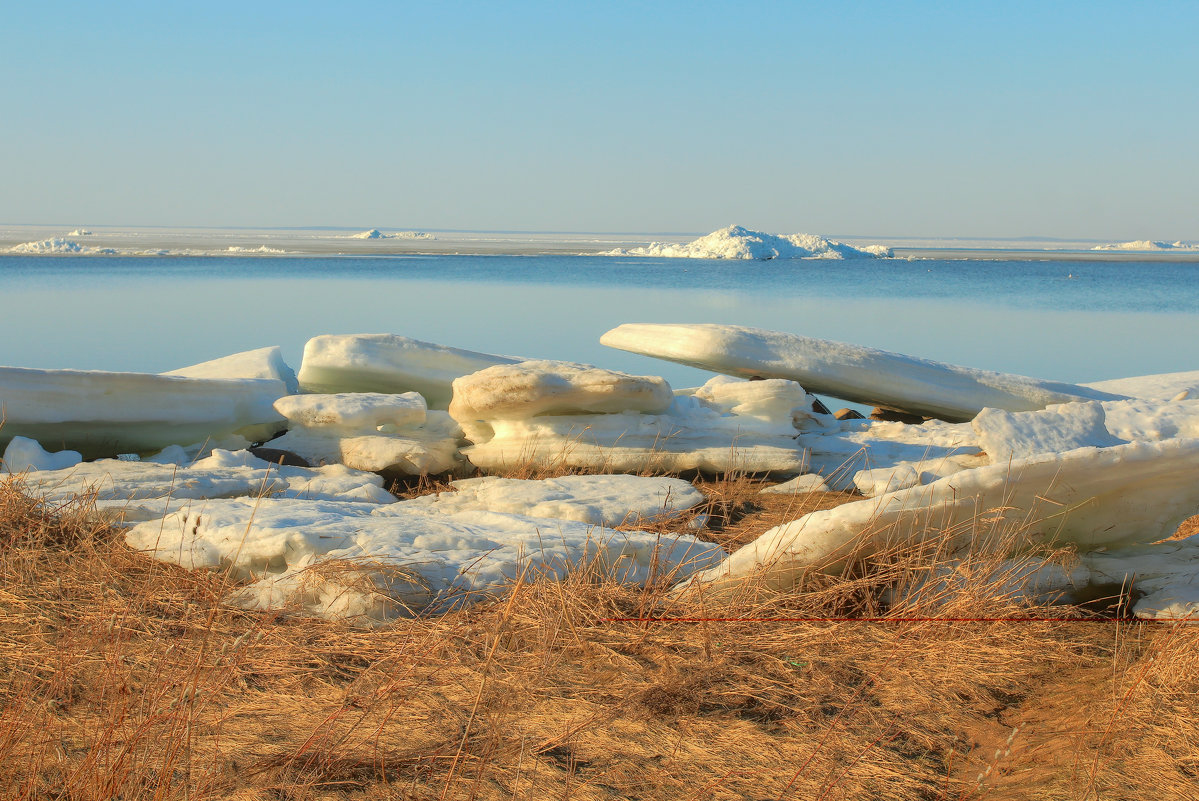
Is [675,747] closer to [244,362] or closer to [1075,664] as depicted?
[1075,664]

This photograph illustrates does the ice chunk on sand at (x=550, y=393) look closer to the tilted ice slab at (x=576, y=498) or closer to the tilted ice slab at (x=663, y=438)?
the tilted ice slab at (x=663, y=438)

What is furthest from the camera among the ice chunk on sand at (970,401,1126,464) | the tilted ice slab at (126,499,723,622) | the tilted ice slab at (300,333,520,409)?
the tilted ice slab at (300,333,520,409)

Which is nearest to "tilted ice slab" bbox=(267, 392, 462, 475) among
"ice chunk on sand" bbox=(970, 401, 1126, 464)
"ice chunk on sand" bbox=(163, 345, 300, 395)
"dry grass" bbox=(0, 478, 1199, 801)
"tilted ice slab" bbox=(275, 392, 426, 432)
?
"tilted ice slab" bbox=(275, 392, 426, 432)

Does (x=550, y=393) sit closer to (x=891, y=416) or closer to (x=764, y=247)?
(x=891, y=416)

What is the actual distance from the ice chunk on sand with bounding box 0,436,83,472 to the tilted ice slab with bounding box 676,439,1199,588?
4.34 meters

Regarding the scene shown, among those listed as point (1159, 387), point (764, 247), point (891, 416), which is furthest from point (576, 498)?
point (764, 247)

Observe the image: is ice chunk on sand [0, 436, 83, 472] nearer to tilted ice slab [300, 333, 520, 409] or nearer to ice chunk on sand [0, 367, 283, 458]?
ice chunk on sand [0, 367, 283, 458]

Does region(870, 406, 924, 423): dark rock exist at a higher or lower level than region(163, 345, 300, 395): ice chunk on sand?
lower

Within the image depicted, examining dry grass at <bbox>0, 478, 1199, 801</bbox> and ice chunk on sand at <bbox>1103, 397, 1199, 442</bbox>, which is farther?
ice chunk on sand at <bbox>1103, 397, 1199, 442</bbox>

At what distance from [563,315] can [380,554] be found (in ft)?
64.7

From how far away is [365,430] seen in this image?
6.46m

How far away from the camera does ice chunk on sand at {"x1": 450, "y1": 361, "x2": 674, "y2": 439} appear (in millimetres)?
5852

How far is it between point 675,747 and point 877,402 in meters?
5.47

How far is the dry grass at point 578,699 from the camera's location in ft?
7.37
